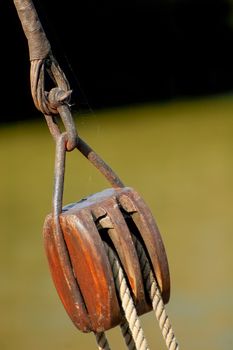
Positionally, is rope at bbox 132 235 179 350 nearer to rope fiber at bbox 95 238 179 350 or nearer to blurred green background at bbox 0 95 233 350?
rope fiber at bbox 95 238 179 350

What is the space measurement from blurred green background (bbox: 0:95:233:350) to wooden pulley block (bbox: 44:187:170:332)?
2.05 metres

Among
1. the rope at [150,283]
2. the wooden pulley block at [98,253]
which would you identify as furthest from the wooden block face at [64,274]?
the rope at [150,283]

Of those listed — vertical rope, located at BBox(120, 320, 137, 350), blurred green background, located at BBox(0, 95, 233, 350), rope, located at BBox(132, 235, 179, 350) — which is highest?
rope, located at BBox(132, 235, 179, 350)

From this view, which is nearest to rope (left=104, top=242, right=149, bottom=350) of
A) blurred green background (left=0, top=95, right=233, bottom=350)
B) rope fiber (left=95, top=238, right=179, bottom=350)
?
rope fiber (left=95, top=238, right=179, bottom=350)

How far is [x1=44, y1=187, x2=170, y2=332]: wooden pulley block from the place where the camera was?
1.47 metres

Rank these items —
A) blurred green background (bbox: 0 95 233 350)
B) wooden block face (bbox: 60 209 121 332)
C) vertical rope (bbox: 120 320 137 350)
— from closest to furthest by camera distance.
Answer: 1. wooden block face (bbox: 60 209 121 332)
2. vertical rope (bbox: 120 320 137 350)
3. blurred green background (bbox: 0 95 233 350)

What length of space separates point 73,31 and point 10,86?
1014 mm

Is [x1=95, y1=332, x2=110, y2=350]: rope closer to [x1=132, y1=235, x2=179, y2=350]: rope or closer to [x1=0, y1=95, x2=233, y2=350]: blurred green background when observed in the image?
[x1=132, y1=235, x2=179, y2=350]: rope

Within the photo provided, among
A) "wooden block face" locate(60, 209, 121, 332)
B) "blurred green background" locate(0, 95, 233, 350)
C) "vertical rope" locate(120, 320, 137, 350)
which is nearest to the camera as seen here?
"wooden block face" locate(60, 209, 121, 332)

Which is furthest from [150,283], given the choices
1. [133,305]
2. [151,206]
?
[151,206]

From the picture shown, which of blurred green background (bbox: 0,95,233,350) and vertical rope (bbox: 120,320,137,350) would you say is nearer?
vertical rope (bbox: 120,320,137,350)

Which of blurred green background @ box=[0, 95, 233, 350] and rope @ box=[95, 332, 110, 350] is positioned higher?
rope @ box=[95, 332, 110, 350]

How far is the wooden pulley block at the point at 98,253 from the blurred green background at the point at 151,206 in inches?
80.6

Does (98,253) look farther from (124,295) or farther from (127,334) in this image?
(127,334)
